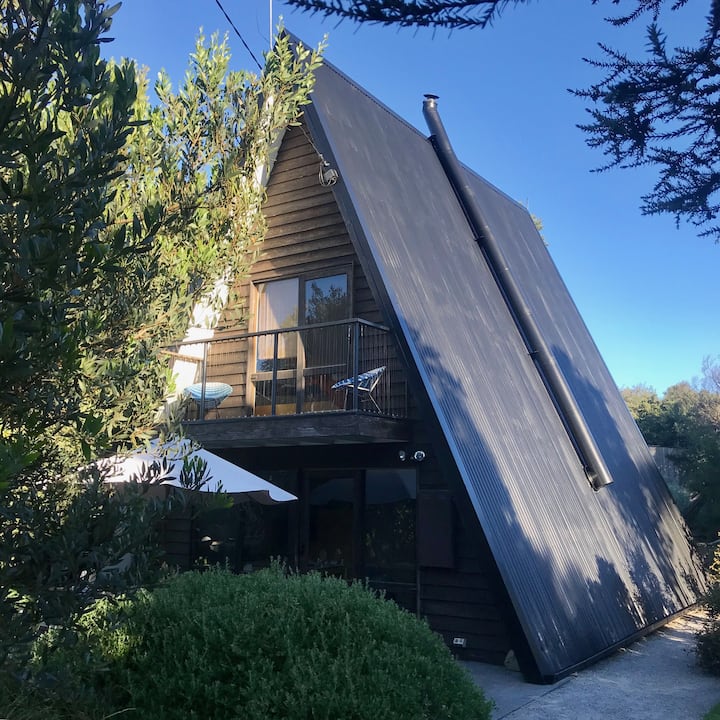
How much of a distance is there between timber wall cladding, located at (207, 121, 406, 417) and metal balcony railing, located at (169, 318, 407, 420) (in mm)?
36

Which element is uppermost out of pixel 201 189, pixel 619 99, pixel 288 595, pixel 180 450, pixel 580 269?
pixel 580 269

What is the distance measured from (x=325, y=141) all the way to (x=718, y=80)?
21.2 ft

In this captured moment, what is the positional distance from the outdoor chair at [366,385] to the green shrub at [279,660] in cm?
395

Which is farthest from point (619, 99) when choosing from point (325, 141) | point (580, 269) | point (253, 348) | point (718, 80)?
point (580, 269)

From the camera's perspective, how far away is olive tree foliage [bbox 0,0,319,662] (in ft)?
8.70

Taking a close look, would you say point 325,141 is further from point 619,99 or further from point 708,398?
point 708,398

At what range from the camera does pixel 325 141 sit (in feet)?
32.5

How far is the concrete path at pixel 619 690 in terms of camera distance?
20.8ft

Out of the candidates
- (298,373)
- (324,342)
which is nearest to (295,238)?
(324,342)

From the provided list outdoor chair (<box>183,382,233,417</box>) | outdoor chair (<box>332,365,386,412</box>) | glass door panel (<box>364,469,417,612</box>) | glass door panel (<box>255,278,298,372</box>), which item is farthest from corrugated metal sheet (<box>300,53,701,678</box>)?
outdoor chair (<box>183,382,233,417</box>)

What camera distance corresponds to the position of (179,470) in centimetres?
464

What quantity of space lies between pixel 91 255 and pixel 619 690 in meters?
6.66

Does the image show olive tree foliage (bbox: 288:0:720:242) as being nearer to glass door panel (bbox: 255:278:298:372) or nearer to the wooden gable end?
the wooden gable end

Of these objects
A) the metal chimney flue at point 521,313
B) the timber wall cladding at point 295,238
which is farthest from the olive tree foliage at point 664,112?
the metal chimney flue at point 521,313
